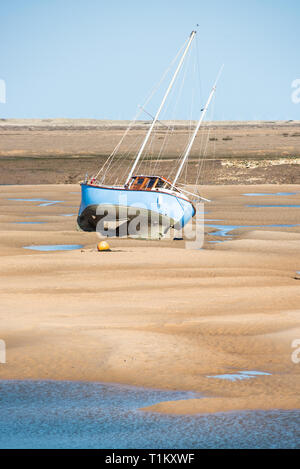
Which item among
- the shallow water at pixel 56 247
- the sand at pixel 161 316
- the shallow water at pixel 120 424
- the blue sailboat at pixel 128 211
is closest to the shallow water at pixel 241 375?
the sand at pixel 161 316

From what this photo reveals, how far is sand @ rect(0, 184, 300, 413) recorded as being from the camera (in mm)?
10508

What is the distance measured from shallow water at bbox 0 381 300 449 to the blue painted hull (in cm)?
1929

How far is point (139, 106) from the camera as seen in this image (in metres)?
32.6

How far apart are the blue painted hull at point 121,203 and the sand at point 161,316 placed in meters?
2.64

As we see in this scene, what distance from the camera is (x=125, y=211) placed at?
29.0 metres

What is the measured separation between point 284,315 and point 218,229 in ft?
55.4

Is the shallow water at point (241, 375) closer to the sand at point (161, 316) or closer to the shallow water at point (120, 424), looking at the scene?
the sand at point (161, 316)

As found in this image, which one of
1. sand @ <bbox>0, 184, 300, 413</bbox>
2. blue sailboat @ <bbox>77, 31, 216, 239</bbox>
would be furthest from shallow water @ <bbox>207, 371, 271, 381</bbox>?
blue sailboat @ <bbox>77, 31, 216, 239</bbox>

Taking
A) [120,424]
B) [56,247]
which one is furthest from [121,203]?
[120,424]

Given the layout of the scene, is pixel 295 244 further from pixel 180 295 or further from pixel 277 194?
pixel 277 194

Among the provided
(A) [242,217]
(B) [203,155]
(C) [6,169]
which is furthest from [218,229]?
(B) [203,155]

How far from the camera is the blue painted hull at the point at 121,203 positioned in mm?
28953

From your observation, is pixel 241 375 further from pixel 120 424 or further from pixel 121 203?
pixel 121 203

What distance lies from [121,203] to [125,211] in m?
0.35
